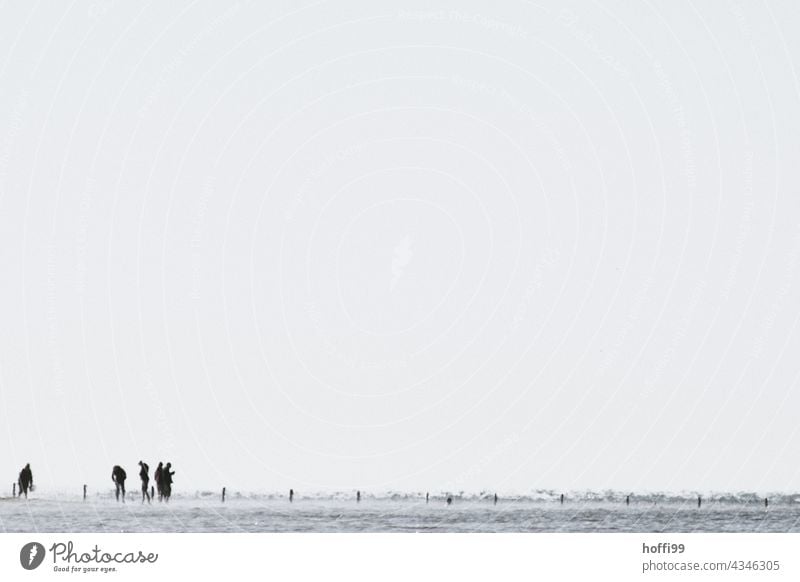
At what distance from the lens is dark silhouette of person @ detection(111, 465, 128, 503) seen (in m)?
43.0

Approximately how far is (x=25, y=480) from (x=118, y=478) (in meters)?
2.04

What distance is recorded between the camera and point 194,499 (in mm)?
43156

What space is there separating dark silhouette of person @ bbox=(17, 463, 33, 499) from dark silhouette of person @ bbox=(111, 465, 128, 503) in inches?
68.7

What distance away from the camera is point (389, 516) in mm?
43594

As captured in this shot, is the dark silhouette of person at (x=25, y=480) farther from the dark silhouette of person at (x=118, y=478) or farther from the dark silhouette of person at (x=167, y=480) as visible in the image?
the dark silhouette of person at (x=167, y=480)

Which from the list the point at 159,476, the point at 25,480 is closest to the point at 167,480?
the point at 159,476

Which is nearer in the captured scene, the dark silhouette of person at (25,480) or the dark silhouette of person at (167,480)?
the dark silhouette of person at (25,480)

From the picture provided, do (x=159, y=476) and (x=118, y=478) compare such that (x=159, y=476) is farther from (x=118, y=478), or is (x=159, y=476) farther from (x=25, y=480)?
(x=25, y=480)

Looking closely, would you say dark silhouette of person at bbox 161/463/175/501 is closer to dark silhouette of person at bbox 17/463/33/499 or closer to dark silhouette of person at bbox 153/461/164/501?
dark silhouette of person at bbox 153/461/164/501

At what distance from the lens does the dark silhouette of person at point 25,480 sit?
4177 cm
